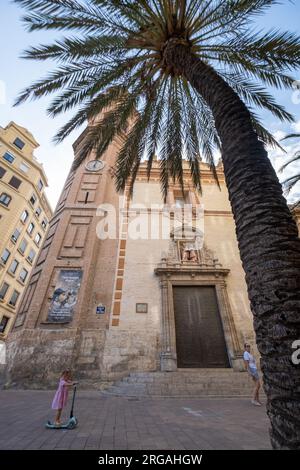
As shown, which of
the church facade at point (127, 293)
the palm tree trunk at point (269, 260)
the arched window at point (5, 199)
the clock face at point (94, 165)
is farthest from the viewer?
the arched window at point (5, 199)

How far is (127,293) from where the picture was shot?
38.5 ft

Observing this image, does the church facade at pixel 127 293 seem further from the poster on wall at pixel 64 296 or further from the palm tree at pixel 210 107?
the palm tree at pixel 210 107

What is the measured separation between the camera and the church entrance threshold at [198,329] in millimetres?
10281

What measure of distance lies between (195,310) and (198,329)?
88cm

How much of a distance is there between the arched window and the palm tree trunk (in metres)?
28.5

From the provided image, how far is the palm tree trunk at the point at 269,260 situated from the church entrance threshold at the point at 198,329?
9.60 m

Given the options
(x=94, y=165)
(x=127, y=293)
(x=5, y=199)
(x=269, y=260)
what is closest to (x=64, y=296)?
(x=127, y=293)

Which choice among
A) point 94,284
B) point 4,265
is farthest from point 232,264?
point 4,265

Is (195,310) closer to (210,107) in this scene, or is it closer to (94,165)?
(210,107)

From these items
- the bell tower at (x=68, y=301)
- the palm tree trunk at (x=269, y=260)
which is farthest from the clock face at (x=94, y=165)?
the palm tree trunk at (x=269, y=260)

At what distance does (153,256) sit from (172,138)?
763 centimetres
